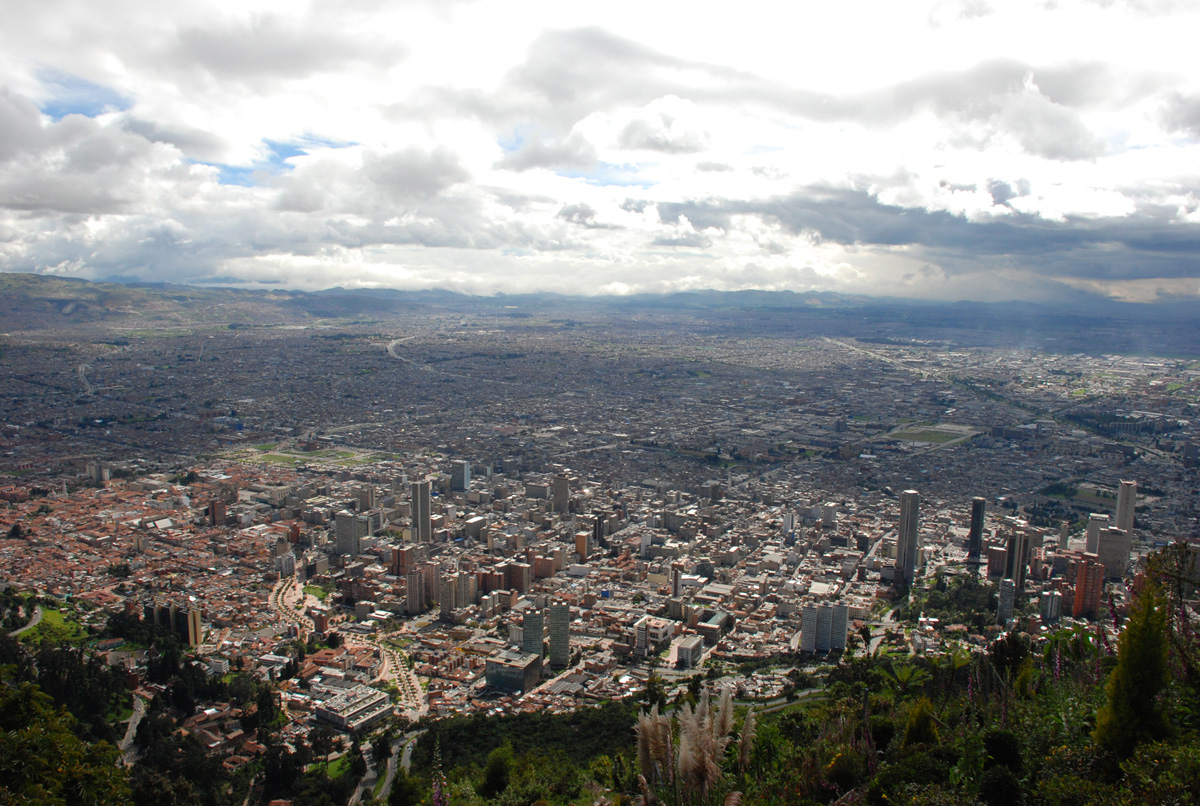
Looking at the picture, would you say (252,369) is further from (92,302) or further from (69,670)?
(69,670)

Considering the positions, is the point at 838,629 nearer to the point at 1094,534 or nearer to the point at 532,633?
the point at 532,633

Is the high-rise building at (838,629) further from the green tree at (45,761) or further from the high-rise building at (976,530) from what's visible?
the green tree at (45,761)

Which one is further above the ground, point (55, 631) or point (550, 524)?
point (550, 524)

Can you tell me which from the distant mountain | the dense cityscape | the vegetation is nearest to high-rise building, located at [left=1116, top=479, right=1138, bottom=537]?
the dense cityscape

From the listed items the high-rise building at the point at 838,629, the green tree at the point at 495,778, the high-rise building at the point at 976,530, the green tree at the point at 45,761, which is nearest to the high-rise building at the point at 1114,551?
the high-rise building at the point at 976,530

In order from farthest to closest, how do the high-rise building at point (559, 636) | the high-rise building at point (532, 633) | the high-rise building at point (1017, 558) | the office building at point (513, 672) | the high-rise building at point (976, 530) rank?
the high-rise building at point (976, 530)
the high-rise building at point (1017, 558)
the high-rise building at point (532, 633)
the high-rise building at point (559, 636)
the office building at point (513, 672)

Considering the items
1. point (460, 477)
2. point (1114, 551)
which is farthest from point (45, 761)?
point (460, 477)
